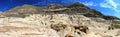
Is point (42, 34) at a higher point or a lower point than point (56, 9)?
lower

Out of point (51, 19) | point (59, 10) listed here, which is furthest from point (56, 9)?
point (51, 19)

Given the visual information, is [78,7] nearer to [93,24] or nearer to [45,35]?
[93,24]

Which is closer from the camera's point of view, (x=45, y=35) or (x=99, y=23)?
(x=45, y=35)

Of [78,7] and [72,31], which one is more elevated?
[78,7]

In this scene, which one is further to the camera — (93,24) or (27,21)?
(93,24)

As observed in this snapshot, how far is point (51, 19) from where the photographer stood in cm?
5503

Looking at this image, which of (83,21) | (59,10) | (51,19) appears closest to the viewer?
(51,19)

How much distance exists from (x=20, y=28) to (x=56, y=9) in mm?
31106

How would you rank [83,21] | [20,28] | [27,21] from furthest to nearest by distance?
[83,21]
[27,21]
[20,28]

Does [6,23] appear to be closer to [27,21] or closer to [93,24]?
[27,21]

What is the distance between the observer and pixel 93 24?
63250 mm

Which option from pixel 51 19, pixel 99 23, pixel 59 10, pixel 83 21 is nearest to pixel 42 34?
pixel 51 19

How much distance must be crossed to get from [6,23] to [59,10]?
29.3 meters

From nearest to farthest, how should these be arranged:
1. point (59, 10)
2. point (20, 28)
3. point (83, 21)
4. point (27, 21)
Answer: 1. point (20, 28)
2. point (27, 21)
3. point (83, 21)
4. point (59, 10)
